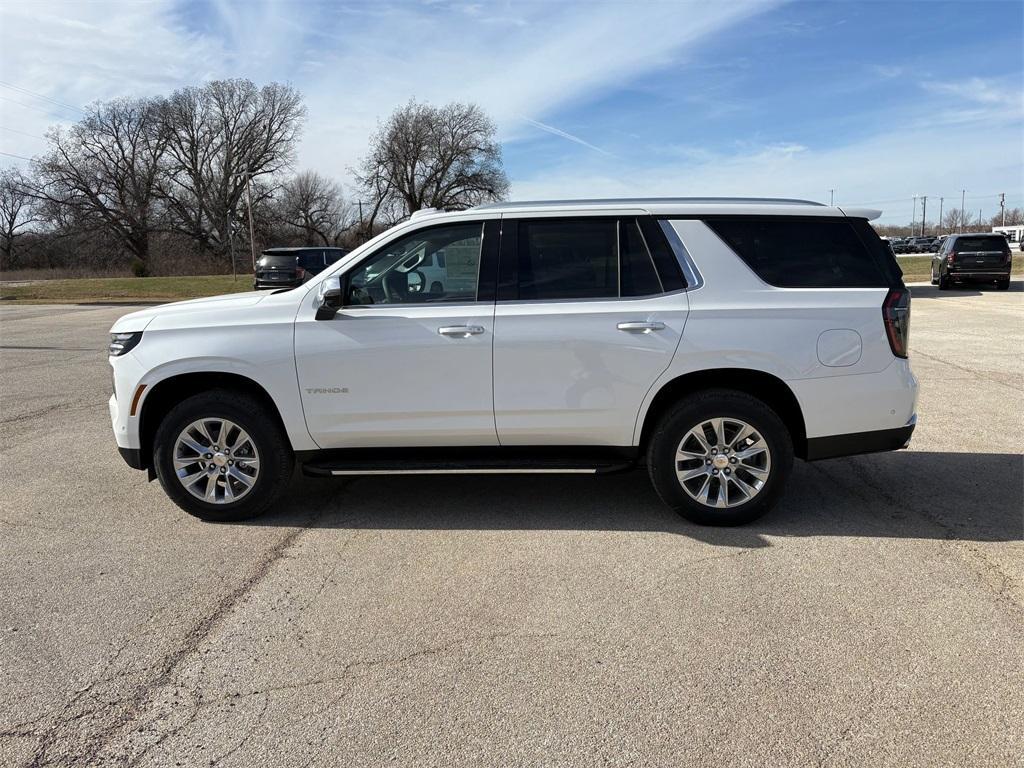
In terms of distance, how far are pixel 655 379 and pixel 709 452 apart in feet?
1.82

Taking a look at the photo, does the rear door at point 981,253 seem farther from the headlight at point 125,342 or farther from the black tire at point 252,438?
the headlight at point 125,342

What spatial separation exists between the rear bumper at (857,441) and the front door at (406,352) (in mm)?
1959

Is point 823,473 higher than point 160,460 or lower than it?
lower

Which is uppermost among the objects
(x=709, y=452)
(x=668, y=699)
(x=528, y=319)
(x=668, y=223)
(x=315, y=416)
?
(x=668, y=223)

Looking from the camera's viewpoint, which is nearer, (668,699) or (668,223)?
(668,699)

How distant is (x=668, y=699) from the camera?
288 cm

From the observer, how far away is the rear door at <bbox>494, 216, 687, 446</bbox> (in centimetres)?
446

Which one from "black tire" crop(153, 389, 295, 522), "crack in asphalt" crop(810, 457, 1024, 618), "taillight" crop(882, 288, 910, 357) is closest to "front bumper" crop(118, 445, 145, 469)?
"black tire" crop(153, 389, 295, 522)

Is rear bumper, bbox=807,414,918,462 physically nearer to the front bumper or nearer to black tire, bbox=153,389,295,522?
black tire, bbox=153,389,295,522

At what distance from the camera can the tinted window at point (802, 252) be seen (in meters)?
4.53

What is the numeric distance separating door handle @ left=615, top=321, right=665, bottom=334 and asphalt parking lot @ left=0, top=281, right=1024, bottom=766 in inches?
47.5

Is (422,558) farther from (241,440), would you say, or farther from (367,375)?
(241,440)

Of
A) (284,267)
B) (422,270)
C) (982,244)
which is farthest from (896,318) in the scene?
(982,244)

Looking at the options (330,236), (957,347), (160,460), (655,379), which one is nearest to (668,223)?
(655,379)
